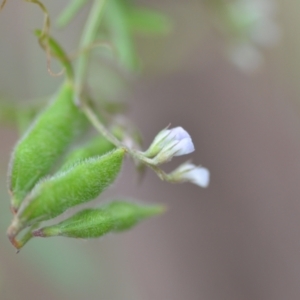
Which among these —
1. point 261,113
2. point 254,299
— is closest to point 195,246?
point 254,299

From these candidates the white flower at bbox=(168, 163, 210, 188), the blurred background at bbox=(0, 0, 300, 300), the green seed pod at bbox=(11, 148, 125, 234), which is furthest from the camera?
the blurred background at bbox=(0, 0, 300, 300)

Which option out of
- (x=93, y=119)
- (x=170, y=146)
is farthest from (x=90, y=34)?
(x=170, y=146)

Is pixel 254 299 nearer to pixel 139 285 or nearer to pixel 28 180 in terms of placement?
pixel 139 285

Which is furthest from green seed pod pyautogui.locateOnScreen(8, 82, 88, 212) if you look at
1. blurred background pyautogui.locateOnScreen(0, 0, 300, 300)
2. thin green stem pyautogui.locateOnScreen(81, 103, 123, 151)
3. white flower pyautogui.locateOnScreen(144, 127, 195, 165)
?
blurred background pyautogui.locateOnScreen(0, 0, 300, 300)

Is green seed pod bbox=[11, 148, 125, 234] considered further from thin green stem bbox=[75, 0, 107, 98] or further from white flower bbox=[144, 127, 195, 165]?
thin green stem bbox=[75, 0, 107, 98]

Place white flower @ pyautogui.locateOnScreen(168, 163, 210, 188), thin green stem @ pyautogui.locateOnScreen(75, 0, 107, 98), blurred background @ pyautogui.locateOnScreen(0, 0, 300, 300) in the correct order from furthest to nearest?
blurred background @ pyautogui.locateOnScreen(0, 0, 300, 300) → thin green stem @ pyautogui.locateOnScreen(75, 0, 107, 98) → white flower @ pyautogui.locateOnScreen(168, 163, 210, 188)
